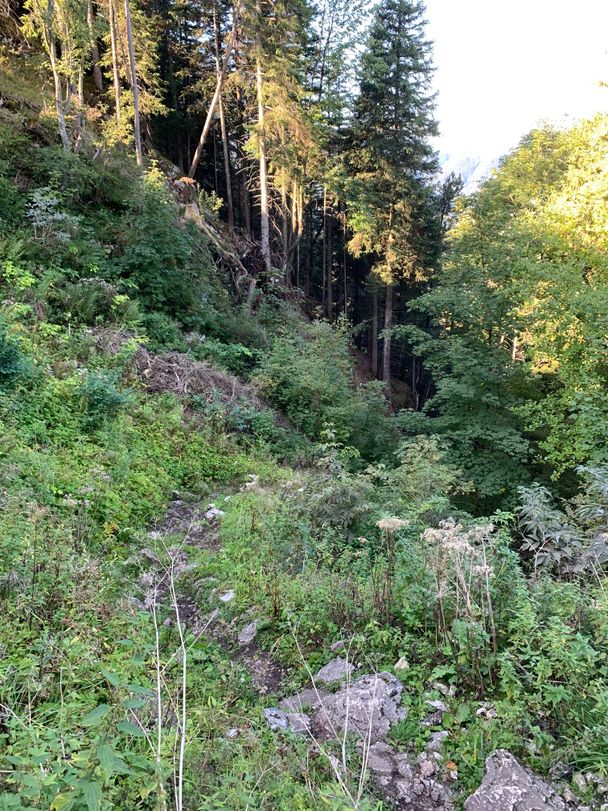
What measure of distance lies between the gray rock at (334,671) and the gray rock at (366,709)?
0.36ft

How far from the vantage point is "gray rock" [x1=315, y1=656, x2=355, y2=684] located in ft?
10.1

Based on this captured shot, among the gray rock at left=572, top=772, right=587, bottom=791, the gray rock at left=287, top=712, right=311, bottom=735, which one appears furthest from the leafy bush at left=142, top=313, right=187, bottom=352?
the gray rock at left=572, top=772, right=587, bottom=791

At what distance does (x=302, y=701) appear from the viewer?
297 cm

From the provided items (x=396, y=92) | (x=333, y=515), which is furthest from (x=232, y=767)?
(x=396, y=92)

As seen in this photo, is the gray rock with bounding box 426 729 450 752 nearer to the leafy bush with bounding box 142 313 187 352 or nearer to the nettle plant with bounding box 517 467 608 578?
the nettle plant with bounding box 517 467 608 578

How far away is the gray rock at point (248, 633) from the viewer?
363cm

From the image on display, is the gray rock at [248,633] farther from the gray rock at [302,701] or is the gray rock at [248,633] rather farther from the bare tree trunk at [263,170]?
the bare tree trunk at [263,170]

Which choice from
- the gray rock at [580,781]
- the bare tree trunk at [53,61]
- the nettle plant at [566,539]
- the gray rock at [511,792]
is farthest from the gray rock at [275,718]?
the bare tree trunk at [53,61]

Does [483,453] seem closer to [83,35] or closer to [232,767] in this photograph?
[232,767]

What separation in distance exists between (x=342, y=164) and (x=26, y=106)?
11.7m

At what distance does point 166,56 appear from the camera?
2078cm

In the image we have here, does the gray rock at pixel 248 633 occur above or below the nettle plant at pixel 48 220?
below

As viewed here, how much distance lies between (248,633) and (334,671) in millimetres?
860

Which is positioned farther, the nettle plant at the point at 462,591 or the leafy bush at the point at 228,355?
the leafy bush at the point at 228,355
